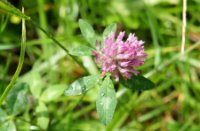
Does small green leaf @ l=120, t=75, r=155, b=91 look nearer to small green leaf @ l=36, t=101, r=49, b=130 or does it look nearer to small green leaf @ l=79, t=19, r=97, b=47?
small green leaf @ l=79, t=19, r=97, b=47

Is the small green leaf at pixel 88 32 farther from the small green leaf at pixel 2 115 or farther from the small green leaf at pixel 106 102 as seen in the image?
the small green leaf at pixel 2 115

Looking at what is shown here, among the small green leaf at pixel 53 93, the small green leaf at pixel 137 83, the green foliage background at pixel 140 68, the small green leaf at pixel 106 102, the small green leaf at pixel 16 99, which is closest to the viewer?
the small green leaf at pixel 106 102

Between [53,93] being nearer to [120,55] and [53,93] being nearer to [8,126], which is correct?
[8,126]

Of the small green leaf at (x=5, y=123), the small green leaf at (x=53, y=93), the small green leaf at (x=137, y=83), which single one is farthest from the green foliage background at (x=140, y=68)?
the small green leaf at (x=137, y=83)

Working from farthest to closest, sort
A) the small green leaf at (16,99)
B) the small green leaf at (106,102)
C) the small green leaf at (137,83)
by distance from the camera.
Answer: the small green leaf at (16,99) → the small green leaf at (137,83) → the small green leaf at (106,102)

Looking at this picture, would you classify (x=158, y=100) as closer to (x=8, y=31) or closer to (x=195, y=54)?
(x=195, y=54)

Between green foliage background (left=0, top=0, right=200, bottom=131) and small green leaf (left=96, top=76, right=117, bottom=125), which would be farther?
green foliage background (left=0, top=0, right=200, bottom=131)

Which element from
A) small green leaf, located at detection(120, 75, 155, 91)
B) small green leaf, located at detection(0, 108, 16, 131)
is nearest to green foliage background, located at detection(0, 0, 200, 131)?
small green leaf, located at detection(0, 108, 16, 131)
